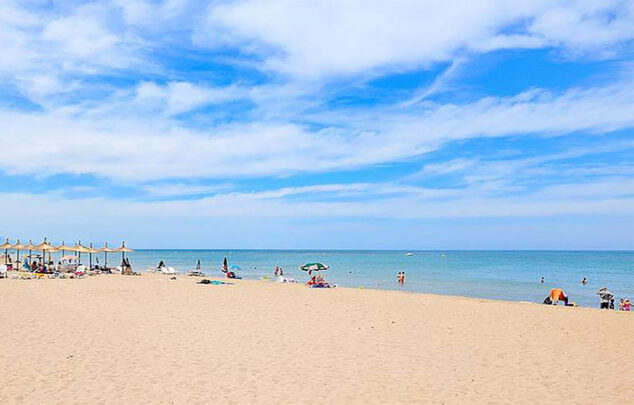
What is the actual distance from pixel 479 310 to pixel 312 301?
6805mm

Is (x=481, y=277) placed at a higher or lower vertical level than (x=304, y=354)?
lower

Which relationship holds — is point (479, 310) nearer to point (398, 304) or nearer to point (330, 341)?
point (398, 304)

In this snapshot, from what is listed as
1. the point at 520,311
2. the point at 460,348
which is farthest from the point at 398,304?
the point at 460,348

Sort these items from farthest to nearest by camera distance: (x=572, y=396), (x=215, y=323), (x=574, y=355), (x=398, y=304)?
(x=398, y=304) → (x=215, y=323) → (x=574, y=355) → (x=572, y=396)

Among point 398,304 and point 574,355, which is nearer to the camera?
point 574,355

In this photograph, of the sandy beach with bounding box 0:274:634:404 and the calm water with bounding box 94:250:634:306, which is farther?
the calm water with bounding box 94:250:634:306

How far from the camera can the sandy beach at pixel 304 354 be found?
800 cm

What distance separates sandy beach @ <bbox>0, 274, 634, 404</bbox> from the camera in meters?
8.00

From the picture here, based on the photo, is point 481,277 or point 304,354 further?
point 481,277

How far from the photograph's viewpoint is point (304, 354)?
35.0 feet

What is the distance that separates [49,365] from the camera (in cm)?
925

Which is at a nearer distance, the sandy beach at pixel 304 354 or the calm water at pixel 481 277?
the sandy beach at pixel 304 354

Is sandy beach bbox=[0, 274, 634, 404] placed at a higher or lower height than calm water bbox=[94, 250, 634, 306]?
higher

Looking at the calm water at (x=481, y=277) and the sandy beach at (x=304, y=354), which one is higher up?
the sandy beach at (x=304, y=354)
